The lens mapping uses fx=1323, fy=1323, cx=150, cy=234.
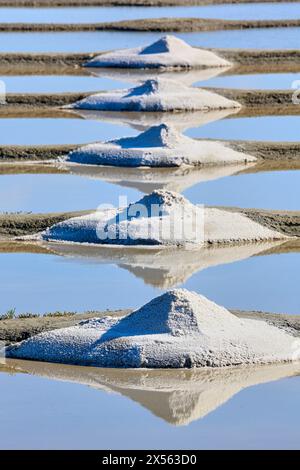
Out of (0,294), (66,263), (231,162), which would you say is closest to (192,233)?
(66,263)

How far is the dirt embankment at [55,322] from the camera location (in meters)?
10.9

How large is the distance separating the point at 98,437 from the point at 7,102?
13.8 metres

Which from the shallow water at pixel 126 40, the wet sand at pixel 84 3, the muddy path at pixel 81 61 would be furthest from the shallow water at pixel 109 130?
the wet sand at pixel 84 3

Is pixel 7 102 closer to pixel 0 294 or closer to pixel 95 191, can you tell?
pixel 95 191

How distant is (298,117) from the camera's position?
21391 millimetres

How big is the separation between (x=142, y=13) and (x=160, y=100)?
1296 cm

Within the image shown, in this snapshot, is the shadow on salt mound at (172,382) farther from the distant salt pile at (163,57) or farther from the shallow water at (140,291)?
the distant salt pile at (163,57)

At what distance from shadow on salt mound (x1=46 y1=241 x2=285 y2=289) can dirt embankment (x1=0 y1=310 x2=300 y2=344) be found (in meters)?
1.44

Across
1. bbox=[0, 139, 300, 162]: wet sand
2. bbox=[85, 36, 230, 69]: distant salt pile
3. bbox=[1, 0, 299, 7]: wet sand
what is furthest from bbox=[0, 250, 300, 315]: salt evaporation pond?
bbox=[1, 0, 299, 7]: wet sand

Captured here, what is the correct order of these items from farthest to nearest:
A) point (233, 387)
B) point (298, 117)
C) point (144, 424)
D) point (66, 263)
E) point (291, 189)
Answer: point (298, 117)
point (291, 189)
point (66, 263)
point (233, 387)
point (144, 424)

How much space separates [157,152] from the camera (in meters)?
17.7

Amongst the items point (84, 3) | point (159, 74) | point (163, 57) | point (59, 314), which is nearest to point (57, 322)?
point (59, 314)

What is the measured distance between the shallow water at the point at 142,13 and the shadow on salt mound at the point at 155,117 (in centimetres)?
1094

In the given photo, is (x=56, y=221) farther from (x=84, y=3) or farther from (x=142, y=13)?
(x=84, y=3)
